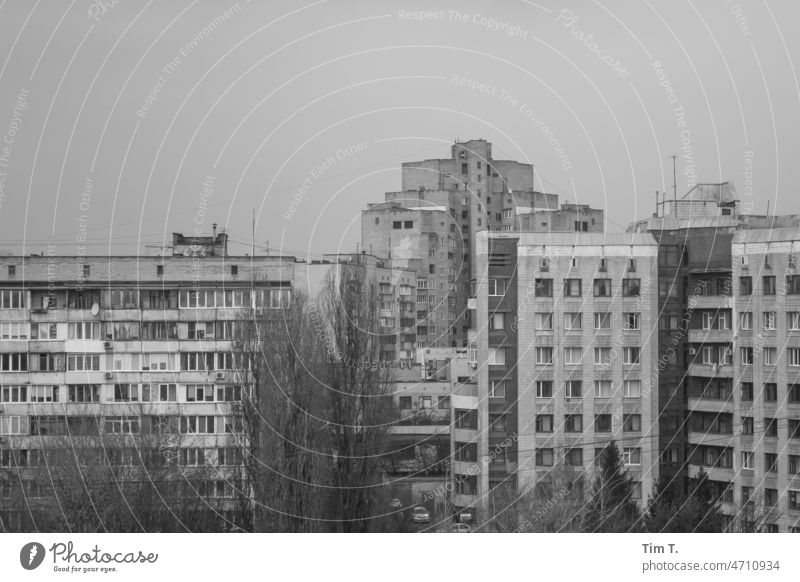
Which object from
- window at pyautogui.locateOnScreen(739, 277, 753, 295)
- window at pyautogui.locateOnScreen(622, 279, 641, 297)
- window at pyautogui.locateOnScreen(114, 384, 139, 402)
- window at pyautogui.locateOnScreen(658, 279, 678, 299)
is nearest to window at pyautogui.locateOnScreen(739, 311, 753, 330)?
window at pyautogui.locateOnScreen(739, 277, 753, 295)

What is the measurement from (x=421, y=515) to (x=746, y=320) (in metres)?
3.40

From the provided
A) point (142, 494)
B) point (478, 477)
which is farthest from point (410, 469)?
point (142, 494)

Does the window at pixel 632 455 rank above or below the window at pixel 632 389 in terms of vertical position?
below

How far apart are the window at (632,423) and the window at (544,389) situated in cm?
69

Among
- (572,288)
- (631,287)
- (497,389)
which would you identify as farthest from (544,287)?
(497,389)

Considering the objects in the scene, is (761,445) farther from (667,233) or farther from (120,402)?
(120,402)

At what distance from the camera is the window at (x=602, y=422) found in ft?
30.1

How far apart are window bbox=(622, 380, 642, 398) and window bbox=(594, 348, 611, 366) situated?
0.80ft

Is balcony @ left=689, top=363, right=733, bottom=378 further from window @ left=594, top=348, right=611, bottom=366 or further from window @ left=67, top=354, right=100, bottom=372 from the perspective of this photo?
window @ left=67, top=354, right=100, bottom=372

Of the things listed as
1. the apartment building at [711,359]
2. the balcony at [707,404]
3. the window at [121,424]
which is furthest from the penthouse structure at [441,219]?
the window at [121,424]

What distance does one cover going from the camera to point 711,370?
9.55 metres

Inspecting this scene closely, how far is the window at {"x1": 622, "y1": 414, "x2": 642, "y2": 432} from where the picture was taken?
9242 millimetres

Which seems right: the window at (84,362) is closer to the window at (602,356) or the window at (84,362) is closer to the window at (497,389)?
the window at (497,389)
